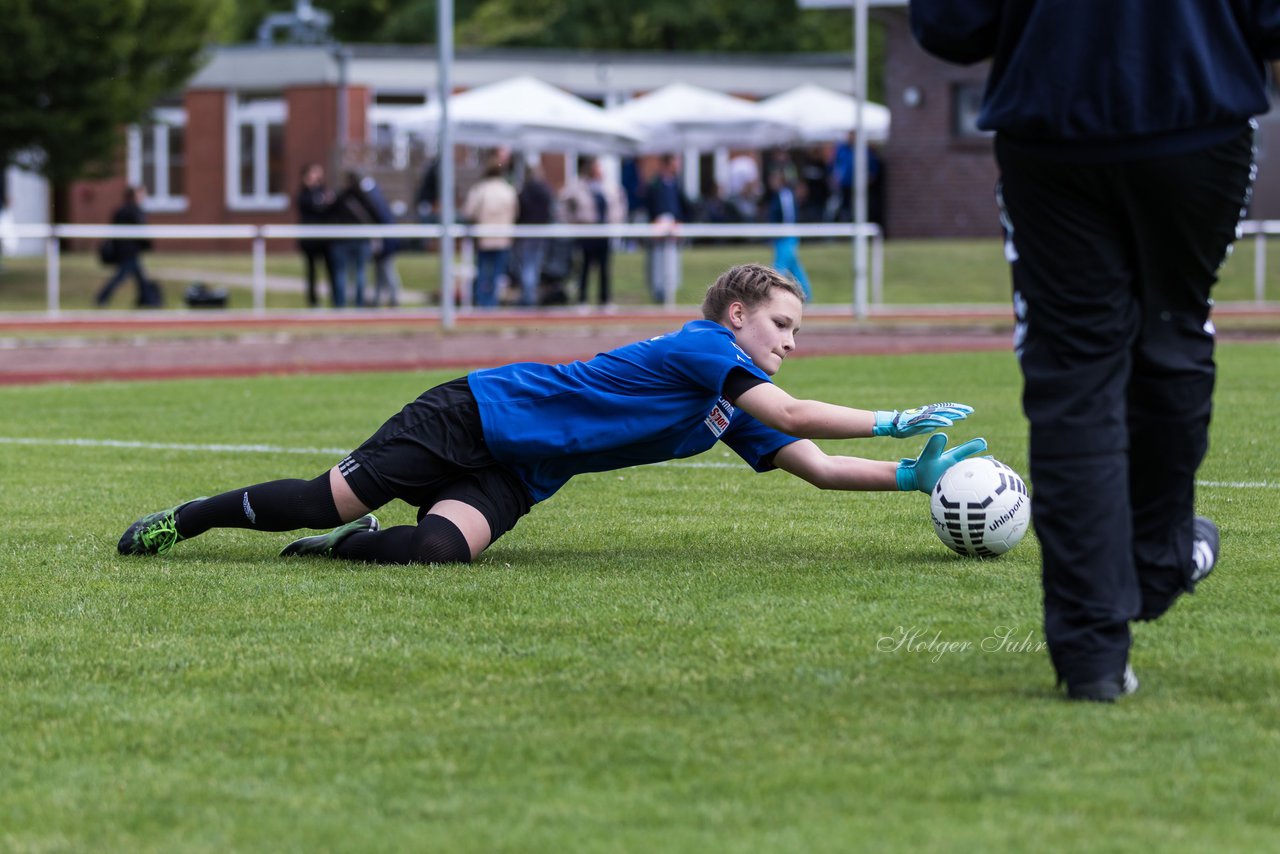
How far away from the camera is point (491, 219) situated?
23109 millimetres

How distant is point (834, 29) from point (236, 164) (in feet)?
67.2

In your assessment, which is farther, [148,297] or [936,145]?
[936,145]

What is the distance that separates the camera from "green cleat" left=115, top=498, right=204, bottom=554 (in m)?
6.11

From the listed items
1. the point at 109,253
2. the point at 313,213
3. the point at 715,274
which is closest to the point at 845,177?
the point at 715,274

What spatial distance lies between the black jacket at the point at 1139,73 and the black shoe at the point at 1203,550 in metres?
0.95

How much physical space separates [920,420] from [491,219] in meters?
18.2

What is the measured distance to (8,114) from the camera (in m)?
26.9

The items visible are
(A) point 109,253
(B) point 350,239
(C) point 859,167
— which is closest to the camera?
(C) point 859,167

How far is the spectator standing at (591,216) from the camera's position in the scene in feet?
80.5

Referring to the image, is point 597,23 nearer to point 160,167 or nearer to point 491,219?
point 160,167

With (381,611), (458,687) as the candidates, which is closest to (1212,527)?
(458,687)

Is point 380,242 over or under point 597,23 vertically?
under

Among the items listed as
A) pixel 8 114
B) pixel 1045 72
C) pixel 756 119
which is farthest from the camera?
pixel 756 119

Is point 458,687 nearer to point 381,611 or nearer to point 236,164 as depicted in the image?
point 381,611
